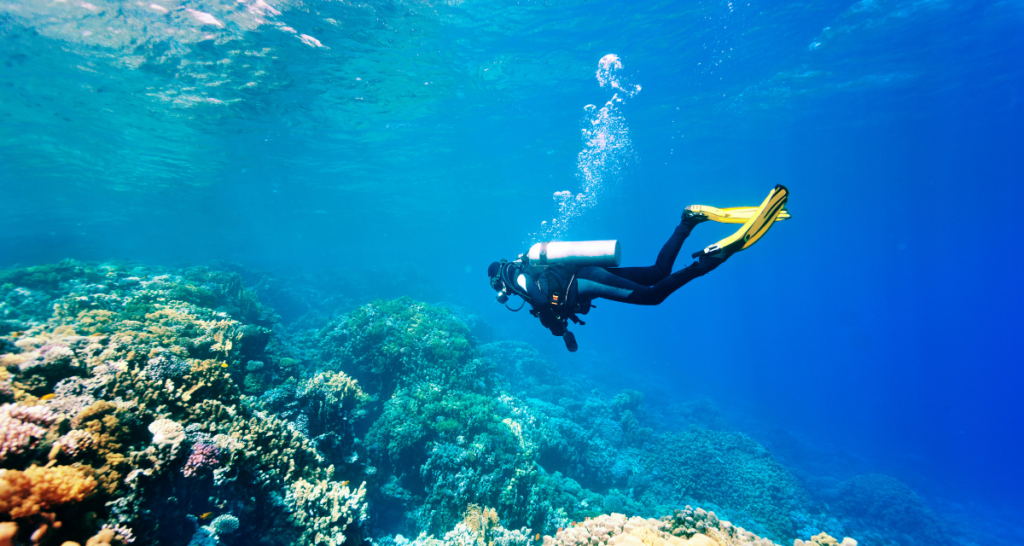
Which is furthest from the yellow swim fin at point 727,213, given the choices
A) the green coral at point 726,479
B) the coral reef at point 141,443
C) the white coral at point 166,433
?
the green coral at point 726,479

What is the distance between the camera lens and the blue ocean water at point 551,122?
13141mm

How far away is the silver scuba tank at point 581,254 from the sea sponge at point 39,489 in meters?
4.62

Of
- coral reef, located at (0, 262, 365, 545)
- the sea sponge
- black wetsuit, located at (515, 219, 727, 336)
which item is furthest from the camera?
black wetsuit, located at (515, 219, 727, 336)

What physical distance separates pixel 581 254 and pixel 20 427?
5356 millimetres

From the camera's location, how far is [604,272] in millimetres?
4730

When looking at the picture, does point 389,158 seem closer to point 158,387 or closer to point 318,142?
point 318,142

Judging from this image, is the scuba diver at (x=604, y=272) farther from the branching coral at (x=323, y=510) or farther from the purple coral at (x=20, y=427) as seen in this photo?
the purple coral at (x=20, y=427)

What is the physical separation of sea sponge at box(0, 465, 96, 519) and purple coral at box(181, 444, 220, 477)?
90cm

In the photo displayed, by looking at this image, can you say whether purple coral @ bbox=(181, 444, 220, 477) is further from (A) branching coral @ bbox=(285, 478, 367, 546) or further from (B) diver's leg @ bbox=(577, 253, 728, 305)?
(B) diver's leg @ bbox=(577, 253, 728, 305)

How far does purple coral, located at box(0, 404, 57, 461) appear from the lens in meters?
2.45

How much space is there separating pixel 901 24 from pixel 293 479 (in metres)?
25.4

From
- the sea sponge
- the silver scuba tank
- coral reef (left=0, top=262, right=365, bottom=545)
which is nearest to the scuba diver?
the silver scuba tank

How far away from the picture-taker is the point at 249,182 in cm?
3161

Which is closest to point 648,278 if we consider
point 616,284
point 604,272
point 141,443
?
point 616,284
